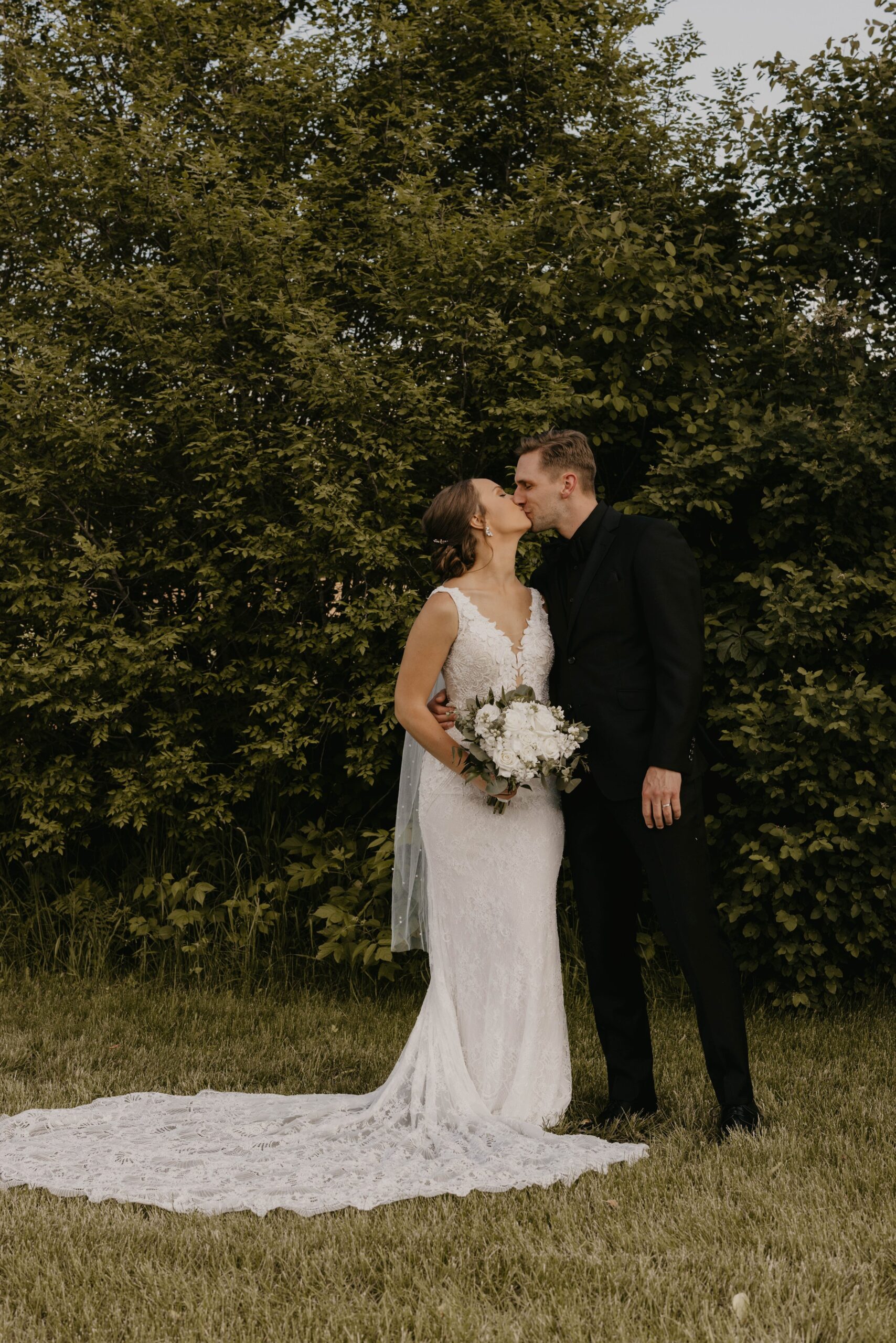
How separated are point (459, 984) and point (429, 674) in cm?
114

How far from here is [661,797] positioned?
3754 mm

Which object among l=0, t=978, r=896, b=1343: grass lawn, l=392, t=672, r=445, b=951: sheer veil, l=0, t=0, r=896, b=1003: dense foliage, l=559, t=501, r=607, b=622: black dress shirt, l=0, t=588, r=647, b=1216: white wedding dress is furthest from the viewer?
l=0, t=0, r=896, b=1003: dense foliage

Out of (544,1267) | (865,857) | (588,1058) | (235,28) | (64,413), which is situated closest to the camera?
(544,1267)

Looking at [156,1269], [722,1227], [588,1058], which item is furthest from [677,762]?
[156,1269]

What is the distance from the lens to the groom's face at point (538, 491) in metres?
4.13

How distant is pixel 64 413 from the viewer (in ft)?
19.4

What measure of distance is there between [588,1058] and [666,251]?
3.78 m

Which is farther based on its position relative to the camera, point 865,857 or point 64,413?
point 64,413

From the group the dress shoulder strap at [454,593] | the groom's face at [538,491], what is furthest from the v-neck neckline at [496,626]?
the groom's face at [538,491]

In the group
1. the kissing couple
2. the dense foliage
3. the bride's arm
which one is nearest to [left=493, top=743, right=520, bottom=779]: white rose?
the kissing couple

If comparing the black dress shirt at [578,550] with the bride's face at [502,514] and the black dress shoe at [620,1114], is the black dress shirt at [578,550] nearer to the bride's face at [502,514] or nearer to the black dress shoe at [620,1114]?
the bride's face at [502,514]

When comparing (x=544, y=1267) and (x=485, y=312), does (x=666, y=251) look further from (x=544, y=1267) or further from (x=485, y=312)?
(x=544, y=1267)

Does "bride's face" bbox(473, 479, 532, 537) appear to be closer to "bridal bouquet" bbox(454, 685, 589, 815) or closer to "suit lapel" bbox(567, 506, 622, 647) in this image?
"suit lapel" bbox(567, 506, 622, 647)

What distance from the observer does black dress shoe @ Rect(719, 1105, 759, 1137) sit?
12.4ft
